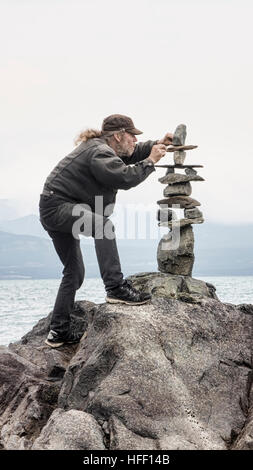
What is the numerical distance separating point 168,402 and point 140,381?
1.58ft

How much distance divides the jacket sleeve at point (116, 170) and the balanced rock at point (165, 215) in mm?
9329

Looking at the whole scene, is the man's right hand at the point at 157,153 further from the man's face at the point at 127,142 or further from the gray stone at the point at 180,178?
the gray stone at the point at 180,178

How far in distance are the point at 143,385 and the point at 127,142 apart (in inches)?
158

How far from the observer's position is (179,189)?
60.6 ft

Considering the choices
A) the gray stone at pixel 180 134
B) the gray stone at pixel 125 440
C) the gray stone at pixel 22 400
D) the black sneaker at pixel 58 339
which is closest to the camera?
the gray stone at pixel 125 440

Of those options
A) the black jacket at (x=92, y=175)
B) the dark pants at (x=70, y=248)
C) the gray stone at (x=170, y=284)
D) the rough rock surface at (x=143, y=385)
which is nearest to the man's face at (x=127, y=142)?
the black jacket at (x=92, y=175)

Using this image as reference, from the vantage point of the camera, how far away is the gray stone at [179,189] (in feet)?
60.5

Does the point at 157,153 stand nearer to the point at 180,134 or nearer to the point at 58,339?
the point at 58,339

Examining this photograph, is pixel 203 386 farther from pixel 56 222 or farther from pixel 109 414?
pixel 56 222

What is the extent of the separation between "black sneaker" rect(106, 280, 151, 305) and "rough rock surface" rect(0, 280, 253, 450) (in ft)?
0.41

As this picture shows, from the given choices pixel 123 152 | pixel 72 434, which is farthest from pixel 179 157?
pixel 72 434

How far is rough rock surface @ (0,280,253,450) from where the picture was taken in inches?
307

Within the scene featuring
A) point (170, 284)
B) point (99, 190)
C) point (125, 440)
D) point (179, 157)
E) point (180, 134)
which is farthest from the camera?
point (179, 157)
